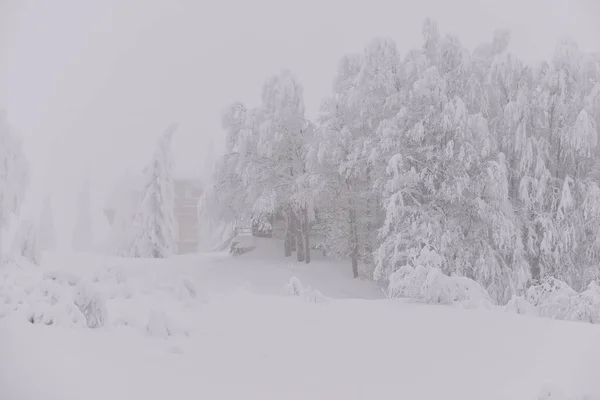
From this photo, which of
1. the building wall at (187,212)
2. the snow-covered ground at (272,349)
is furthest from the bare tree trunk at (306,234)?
the building wall at (187,212)

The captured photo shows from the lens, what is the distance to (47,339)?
6.28 m

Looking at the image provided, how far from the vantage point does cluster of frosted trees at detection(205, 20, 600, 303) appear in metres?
17.8

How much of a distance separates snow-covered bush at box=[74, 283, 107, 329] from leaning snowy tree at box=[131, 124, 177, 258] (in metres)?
23.0

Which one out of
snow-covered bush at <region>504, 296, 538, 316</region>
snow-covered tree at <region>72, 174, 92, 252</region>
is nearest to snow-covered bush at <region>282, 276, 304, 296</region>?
snow-covered bush at <region>504, 296, 538, 316</region>

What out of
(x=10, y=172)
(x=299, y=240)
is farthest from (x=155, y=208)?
(x=10, y=172)

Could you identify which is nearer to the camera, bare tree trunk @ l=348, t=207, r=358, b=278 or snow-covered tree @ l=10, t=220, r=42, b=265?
snow-covered tree @ l=10, t=220, r=42, b=265

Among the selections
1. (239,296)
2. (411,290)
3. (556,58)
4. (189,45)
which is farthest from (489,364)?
(189,45)

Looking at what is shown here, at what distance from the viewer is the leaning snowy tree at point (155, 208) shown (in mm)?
29641

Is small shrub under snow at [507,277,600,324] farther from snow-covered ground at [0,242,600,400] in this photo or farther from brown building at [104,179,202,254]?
brown building at [104,179,202,254]

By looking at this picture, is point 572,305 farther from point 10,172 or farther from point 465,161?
point 10,172

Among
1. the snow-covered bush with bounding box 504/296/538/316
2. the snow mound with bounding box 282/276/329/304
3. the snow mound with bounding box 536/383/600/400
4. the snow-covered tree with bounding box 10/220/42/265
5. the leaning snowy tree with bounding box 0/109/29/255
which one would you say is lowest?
the snow mound with bounding box 536/383/600/400

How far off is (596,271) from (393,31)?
12284 millimetres

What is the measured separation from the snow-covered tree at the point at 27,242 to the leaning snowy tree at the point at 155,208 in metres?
14.6

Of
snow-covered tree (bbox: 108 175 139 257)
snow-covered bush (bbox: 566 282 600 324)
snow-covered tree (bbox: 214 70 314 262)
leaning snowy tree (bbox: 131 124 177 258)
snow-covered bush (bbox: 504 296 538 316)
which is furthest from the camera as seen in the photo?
snow-covered tree (bbox: 108 175 139 257)
